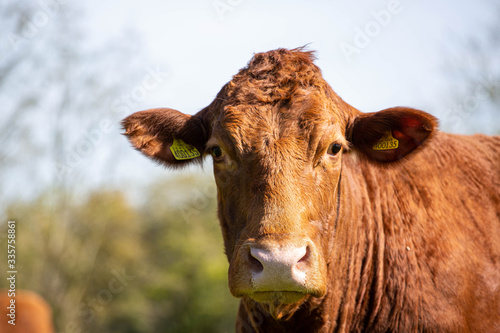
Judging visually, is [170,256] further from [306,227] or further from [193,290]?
[306,227]

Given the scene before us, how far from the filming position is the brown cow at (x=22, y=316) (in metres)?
11.3

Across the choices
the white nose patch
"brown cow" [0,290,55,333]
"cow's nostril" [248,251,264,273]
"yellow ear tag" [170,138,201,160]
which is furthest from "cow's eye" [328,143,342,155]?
"brown cow" [0,290,55,333]

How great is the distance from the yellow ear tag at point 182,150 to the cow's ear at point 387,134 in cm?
151

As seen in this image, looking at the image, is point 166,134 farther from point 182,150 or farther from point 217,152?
point 217,152

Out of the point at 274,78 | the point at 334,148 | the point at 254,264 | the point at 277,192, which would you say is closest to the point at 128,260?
the point at 274,78

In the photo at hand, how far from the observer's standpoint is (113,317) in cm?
3650

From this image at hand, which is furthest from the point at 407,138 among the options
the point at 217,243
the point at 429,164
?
the point at 217,243

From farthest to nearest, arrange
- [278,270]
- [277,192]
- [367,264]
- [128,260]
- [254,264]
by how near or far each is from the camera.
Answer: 1. [128,260]
2. [367,264]
3. [277,192]
4. [254,264]
5. [278,270]

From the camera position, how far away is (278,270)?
10.3 ft

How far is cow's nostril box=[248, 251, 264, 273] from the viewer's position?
3.26 meters

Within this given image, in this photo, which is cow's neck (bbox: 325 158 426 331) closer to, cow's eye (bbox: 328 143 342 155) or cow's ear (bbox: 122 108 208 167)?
cow's eye (bbox: 328 143 342 155)

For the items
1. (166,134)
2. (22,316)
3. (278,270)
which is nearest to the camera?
(278,270)

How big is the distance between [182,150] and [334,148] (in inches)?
62.6

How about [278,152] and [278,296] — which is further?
[278,152]
